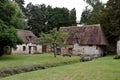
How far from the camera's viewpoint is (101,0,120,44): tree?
4849cm

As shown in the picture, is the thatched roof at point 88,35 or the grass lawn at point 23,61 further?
the thatched roof at point 88,35

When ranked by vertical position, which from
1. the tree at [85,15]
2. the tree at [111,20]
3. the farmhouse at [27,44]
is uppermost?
the tree at [85,15]

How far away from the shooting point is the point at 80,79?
1767 centimetres

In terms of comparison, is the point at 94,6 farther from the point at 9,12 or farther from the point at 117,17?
the point at 9,12

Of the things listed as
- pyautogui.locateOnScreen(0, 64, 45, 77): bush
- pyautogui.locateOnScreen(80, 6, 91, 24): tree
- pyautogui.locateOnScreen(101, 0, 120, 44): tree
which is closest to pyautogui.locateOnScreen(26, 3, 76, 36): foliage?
pyautogui.locateOnScreen(80, 6, 91, 24): tree

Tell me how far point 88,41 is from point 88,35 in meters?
1.69

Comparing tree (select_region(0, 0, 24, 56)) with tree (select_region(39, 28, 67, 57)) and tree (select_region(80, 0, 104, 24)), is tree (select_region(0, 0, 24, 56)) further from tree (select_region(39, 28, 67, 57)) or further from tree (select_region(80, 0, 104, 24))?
tree (select_region(80, 0, 104, 24))

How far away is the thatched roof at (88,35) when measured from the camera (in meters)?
49.4

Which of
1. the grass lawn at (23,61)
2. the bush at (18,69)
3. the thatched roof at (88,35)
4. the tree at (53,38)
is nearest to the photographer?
the bush at (18,69)

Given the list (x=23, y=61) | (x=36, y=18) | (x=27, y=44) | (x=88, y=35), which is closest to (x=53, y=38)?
(x=23, y=61)

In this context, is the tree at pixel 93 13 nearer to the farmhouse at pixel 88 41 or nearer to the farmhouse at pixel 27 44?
the farmhouse at pixel 88 41

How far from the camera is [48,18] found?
74062mm

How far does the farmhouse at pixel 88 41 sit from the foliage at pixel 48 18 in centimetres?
2032

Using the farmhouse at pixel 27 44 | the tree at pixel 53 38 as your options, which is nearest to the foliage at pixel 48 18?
the farmhouse at pixel 27 44
